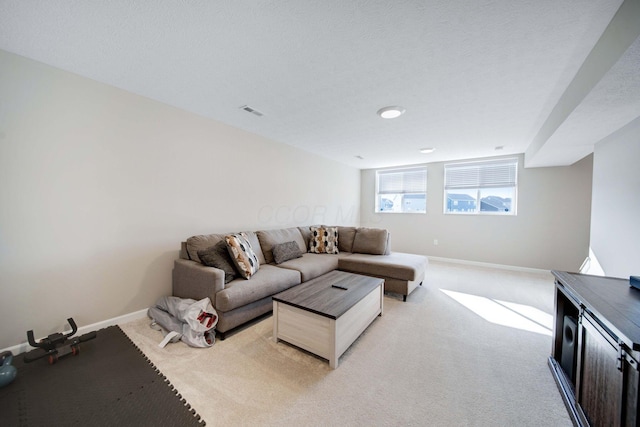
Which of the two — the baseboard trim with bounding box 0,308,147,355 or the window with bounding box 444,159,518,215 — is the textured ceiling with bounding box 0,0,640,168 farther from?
the baseboard trim with bounding box 0,308,147,355

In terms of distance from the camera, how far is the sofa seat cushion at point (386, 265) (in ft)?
10.2

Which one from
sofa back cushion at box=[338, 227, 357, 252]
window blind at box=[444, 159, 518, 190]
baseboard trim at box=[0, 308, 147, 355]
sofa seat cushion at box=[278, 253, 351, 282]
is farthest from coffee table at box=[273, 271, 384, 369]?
window blind at box=[444, 159, 518, 190]

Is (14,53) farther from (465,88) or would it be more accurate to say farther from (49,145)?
(465,88)

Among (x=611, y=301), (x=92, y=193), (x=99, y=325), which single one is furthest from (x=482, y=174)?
(x=99, y=325)

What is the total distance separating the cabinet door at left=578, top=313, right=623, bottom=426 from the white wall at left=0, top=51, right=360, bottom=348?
11.0 feet

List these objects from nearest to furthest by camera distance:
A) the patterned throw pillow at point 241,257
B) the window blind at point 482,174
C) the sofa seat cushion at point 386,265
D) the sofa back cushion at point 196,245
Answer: the patterned throw pillow at point 241,257, the sofa back cushion at point 196,245, the sofa seat cushion at point 386,265, the window blind at point 482,174

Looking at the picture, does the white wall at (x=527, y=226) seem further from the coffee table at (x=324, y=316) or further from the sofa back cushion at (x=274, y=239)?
the coffee table at (x=324, y=316)

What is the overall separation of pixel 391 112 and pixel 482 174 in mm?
3511

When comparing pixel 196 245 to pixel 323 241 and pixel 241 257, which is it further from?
pixel 323 241

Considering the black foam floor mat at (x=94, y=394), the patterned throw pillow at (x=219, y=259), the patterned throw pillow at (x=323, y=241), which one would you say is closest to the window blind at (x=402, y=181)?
the patterned throw pillow at (x=323, y=241)

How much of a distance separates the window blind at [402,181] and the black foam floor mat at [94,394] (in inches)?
226

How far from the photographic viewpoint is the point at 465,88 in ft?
7.00

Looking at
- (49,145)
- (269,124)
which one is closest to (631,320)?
(269,124)

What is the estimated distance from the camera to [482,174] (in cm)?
493
